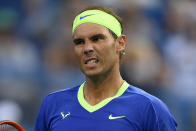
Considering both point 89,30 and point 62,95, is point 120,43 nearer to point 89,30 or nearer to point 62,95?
point 89,30

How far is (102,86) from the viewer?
394 cm

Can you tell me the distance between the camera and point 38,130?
13.4 ft

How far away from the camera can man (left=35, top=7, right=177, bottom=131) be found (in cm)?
365

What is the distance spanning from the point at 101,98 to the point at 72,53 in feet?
15.6

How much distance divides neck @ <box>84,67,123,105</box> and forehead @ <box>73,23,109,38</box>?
0.36m

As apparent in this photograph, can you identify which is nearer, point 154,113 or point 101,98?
point 154,113

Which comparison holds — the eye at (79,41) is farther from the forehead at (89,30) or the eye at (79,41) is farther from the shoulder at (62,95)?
the shoulder at (62,95)

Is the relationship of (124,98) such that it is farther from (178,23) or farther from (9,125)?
(178,23)

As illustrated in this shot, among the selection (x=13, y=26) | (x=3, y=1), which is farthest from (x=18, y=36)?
(x=3, y=1)

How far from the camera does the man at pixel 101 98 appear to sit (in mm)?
3654

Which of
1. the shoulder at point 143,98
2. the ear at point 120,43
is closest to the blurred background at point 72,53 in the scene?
the ear at point 120,43

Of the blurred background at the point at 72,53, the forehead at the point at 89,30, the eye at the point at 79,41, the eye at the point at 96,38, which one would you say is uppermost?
the forehead at the point at 89,30

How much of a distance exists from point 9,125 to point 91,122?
0.66 m

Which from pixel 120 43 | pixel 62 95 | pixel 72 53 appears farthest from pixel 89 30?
pixel 72 53
